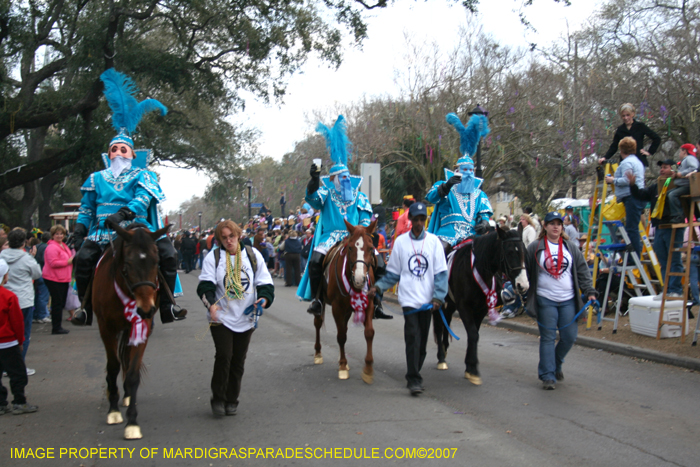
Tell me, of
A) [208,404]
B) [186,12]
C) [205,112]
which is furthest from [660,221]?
[205,112]

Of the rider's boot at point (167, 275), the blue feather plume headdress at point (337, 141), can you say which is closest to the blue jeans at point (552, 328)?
the blue feather plume headdress at point (337, 141)

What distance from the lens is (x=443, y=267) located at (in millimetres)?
7145

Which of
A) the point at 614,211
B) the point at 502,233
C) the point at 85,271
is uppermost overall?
the point at 614,211

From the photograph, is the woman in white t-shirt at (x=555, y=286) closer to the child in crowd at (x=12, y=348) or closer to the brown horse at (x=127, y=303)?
the brown horse at (x=127, y=303)

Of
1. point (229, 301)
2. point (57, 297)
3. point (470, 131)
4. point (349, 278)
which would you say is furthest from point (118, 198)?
point (57, 297)

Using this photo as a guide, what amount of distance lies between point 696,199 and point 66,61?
18.5 m

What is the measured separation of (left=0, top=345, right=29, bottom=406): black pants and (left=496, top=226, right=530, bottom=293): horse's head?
5180mm

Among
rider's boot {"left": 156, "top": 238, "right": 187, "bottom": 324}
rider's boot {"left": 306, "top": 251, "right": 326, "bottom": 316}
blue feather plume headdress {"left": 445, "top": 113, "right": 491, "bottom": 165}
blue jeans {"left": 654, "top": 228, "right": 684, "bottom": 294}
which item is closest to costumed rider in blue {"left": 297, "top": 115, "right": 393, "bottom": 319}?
rider's boot {"left": 306, "top": 251, "right": 326, "bottom": 316}

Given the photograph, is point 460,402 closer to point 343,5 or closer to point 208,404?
point 208,404

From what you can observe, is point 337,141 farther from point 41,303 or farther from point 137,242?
point 41,303

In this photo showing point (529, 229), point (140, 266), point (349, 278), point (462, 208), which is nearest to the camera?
point (140, 266)

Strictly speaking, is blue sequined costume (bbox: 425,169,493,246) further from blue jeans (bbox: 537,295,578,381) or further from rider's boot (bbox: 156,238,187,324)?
rider's boot (bbox: 156,238,187,324)

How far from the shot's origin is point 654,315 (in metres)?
9.59

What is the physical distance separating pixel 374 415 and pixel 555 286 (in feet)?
8.89
